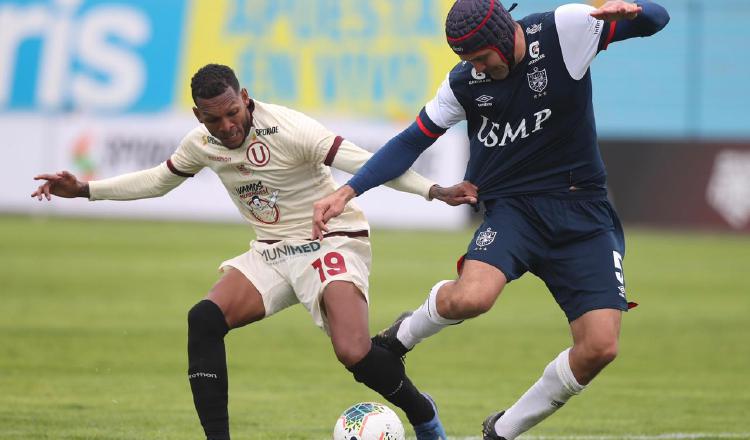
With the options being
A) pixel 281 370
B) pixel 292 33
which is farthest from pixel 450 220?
pixel 281 370

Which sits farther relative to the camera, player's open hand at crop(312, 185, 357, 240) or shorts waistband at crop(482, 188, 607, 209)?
shorts waistband at crop(482, 188, 607, 209)

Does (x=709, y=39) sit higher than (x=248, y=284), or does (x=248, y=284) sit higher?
(x=248, y=284)

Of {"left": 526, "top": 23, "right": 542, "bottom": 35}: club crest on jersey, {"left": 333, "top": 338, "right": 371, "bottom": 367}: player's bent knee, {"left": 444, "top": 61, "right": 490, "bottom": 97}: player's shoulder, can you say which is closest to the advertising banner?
{"left": 333, "top": 338, "right": 371, "bottom": 367}: player's bent knee

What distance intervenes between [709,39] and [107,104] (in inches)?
627

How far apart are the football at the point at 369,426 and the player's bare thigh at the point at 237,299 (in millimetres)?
820

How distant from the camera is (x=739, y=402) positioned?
30.8ft

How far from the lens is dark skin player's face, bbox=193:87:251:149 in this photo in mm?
7105

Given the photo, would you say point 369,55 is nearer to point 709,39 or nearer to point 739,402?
point 709,39

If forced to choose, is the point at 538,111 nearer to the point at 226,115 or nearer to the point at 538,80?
the point at 538,80

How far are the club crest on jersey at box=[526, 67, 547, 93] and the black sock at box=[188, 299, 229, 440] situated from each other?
2126 mm

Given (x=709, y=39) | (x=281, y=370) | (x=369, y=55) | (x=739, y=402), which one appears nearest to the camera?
(x=739, y=402)

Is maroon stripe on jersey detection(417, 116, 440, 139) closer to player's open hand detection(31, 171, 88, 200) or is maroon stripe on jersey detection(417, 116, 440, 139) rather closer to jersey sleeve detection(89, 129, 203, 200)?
jersey sleeve detection(89, 129, 203, 200)

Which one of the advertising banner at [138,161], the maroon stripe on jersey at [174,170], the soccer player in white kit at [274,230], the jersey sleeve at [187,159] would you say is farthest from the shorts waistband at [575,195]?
the advertising banner at [138,161]

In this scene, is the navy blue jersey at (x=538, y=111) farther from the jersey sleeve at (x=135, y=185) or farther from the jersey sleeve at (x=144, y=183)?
the jersey sleeve at (x=135, y=185)
